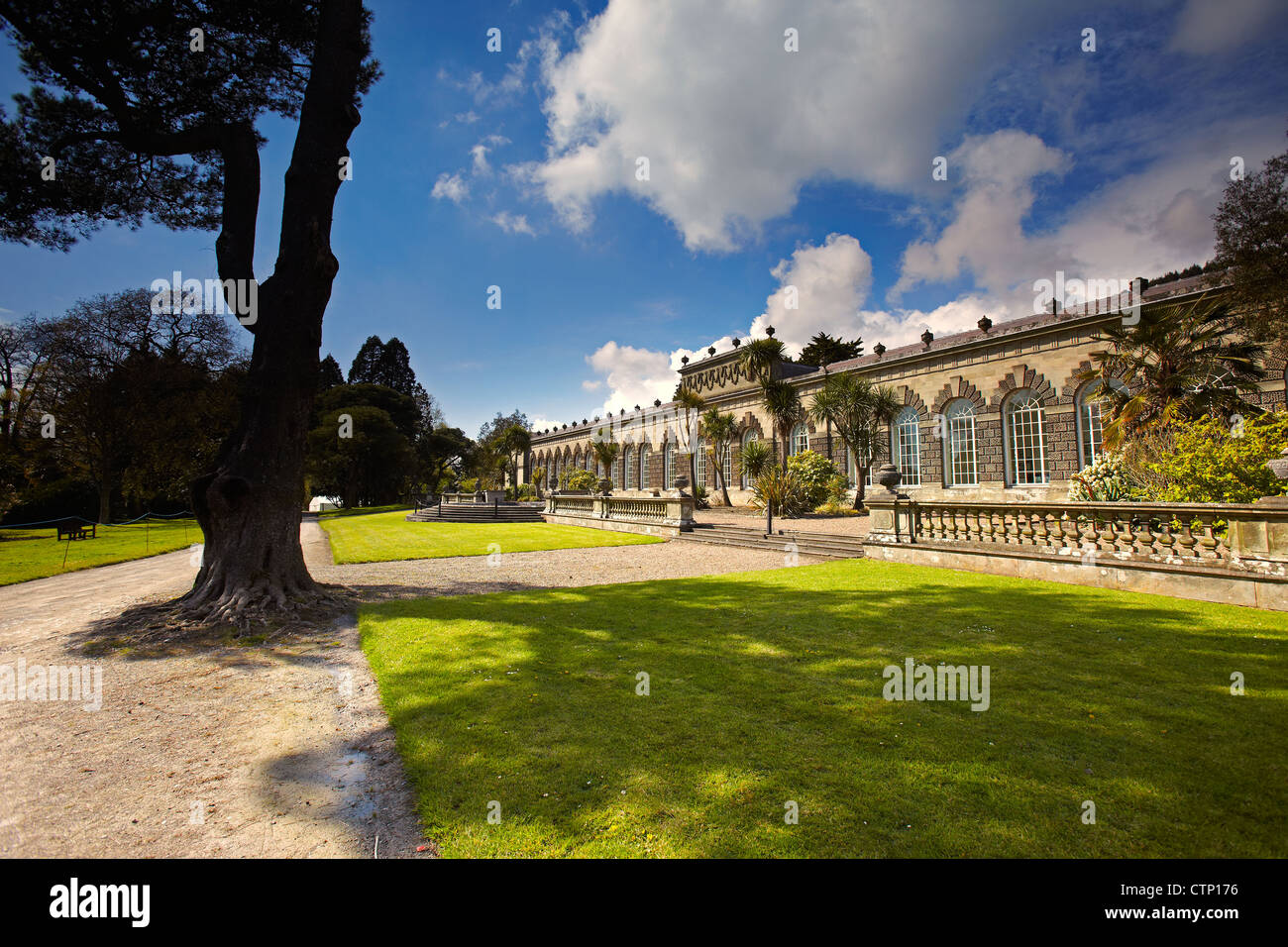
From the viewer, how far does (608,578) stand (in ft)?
34.6

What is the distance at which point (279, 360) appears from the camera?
25.4 feet

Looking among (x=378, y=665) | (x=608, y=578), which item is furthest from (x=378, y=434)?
(x=378, y=665)

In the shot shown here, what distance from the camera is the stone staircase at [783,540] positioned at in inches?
531

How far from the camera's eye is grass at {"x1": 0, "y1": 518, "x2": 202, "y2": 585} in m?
12.6

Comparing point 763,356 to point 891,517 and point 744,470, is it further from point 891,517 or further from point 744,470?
point 891,517

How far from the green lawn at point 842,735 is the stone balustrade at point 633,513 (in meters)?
13.0

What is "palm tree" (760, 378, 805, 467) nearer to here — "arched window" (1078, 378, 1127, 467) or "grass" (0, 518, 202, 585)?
"arched window" (1078, 378, 1127, 467)

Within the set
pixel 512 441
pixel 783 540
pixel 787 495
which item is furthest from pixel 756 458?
pixel 512 441

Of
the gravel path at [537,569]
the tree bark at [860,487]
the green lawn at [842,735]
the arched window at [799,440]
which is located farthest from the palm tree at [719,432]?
the green lawn at [842,735]

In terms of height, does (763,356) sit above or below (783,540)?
above

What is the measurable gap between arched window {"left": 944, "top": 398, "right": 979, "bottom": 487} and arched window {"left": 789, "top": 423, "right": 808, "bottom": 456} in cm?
685

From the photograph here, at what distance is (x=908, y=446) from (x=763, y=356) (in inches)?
343
